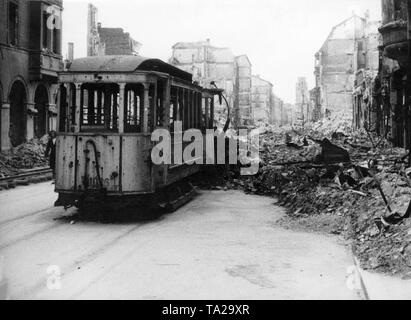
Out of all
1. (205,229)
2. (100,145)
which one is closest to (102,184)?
(100,145)

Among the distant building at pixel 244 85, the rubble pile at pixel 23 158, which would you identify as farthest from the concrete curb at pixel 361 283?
the distant building at pixel 244 85

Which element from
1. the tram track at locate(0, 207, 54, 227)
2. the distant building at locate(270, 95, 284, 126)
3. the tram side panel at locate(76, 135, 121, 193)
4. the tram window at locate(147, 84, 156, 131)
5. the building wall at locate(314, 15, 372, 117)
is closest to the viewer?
the tram side panel at locate(76, 135, 121, 193)

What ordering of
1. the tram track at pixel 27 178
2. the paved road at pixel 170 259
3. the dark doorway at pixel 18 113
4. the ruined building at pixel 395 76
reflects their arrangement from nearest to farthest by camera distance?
1. the paved road at pixel 170 259
2. the ruined building at pixel 395 76
3. the tram track at pixel 27 178
4. the dark doorway at pixel 18 113

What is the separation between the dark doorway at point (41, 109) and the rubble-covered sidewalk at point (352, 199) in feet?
50.5

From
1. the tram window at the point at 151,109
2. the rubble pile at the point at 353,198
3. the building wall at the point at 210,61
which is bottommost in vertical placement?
the rubble pile at the point at 353,198

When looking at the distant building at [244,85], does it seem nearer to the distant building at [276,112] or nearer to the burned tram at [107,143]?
the distant building at [276,112]

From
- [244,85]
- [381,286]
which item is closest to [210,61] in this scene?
[244,85]

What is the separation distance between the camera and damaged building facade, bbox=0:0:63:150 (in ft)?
72.7

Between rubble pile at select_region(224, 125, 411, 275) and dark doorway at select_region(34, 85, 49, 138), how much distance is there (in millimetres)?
15527

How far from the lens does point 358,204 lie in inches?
363

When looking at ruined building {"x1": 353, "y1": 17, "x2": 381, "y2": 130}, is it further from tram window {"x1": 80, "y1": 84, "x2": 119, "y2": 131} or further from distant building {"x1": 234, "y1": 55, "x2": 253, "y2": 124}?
distant building {"x1": 234, "y1": 55, "x2": 253, "y2": 124}

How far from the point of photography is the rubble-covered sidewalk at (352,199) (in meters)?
6.61

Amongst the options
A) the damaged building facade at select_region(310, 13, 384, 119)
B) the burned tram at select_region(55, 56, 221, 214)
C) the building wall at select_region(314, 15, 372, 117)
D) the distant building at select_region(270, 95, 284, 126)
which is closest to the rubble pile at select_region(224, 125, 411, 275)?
the burned tram at select_region(55, 56, 221, 214)

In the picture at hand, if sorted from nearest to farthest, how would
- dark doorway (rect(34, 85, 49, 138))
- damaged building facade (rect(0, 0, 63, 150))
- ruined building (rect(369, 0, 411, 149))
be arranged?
ruined building (rect(369, 0, 411, 149)) < damaged building facade (rect(0, 0, 63, 150)) < dark doorway (rect(34, 85, 49, 138))
